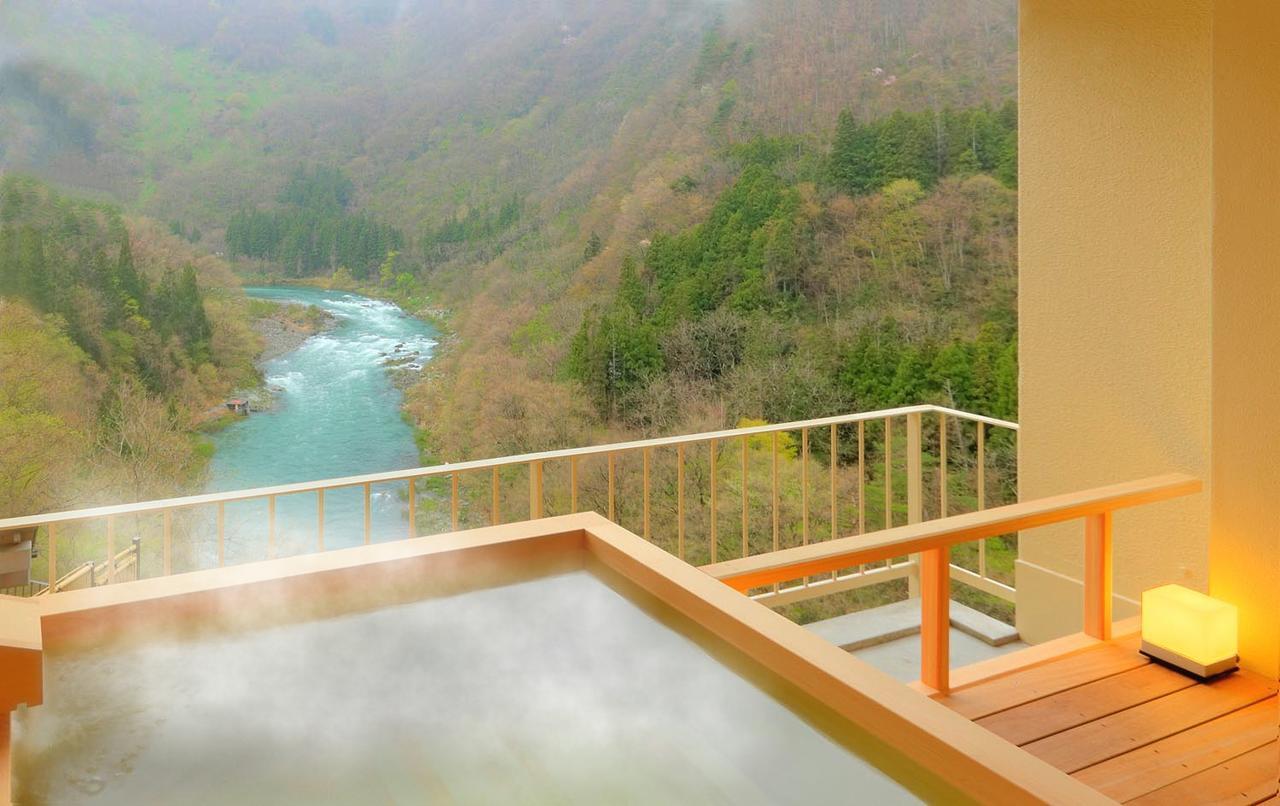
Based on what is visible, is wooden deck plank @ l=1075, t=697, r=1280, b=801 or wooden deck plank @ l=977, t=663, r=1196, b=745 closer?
wooden deck plank @ l=1075, t=697, r=1280, b=801

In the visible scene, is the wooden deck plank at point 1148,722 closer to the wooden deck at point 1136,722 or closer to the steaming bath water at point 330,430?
the wooden deck at point 1136,722

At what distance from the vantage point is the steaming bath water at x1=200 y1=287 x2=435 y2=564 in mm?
6762

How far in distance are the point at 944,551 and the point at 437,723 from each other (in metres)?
1.41

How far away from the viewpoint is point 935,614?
1943mm

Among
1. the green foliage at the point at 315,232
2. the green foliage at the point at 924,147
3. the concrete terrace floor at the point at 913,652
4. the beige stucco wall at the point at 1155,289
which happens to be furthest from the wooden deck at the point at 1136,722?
the green foliage at the point at 315,232

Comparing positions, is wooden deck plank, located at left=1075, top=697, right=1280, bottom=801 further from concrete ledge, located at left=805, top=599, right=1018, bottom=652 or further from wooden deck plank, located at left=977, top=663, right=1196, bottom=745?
concrete ledge, located at left=805, top=599, right=1018, bottom=652

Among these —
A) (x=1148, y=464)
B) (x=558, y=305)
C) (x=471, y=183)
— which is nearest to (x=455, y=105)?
(x=471, y=183)

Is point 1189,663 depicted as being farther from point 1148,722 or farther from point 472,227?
point 472,227

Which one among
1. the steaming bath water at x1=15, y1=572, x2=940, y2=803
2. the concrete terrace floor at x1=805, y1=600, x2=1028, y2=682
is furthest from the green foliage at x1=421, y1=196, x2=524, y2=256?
the steaming bath water at x1=15, y1=572, x2=940, y2=803

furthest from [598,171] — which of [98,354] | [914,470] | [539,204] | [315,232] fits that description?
[914,470]

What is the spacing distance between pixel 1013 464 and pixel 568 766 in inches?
249

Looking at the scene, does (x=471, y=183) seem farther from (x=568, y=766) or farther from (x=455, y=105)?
(x=568, y=766)

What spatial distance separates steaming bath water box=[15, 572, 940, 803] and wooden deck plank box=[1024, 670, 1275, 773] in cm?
123

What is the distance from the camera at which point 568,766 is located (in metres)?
0.72
